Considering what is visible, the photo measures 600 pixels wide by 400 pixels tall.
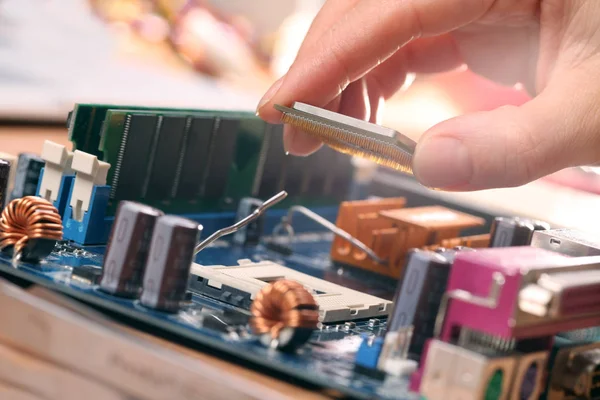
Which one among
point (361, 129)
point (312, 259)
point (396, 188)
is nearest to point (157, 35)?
point (396, 188)

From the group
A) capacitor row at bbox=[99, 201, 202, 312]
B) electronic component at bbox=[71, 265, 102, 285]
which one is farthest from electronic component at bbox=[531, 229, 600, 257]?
electronic component at bbox=[71, 265, 102, 285]

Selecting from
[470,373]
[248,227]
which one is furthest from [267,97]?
[470,373]

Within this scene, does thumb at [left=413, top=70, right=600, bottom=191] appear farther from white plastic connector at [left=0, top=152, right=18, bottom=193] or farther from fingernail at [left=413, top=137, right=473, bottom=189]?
white plastic connector at [left=0, top=152, right=18, bottom=193]

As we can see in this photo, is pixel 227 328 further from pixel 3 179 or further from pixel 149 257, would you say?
pixel 3 179

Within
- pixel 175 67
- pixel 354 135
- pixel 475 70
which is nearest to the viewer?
pixel 354 135

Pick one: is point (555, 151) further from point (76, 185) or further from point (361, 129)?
point (76, 185)

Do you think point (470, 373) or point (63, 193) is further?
point (63, 193)

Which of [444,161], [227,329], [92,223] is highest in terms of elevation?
[444,161]

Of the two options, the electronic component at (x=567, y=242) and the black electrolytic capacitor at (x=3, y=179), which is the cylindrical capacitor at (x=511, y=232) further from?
the black electrolytic capacitor at (x=3, y=179)
